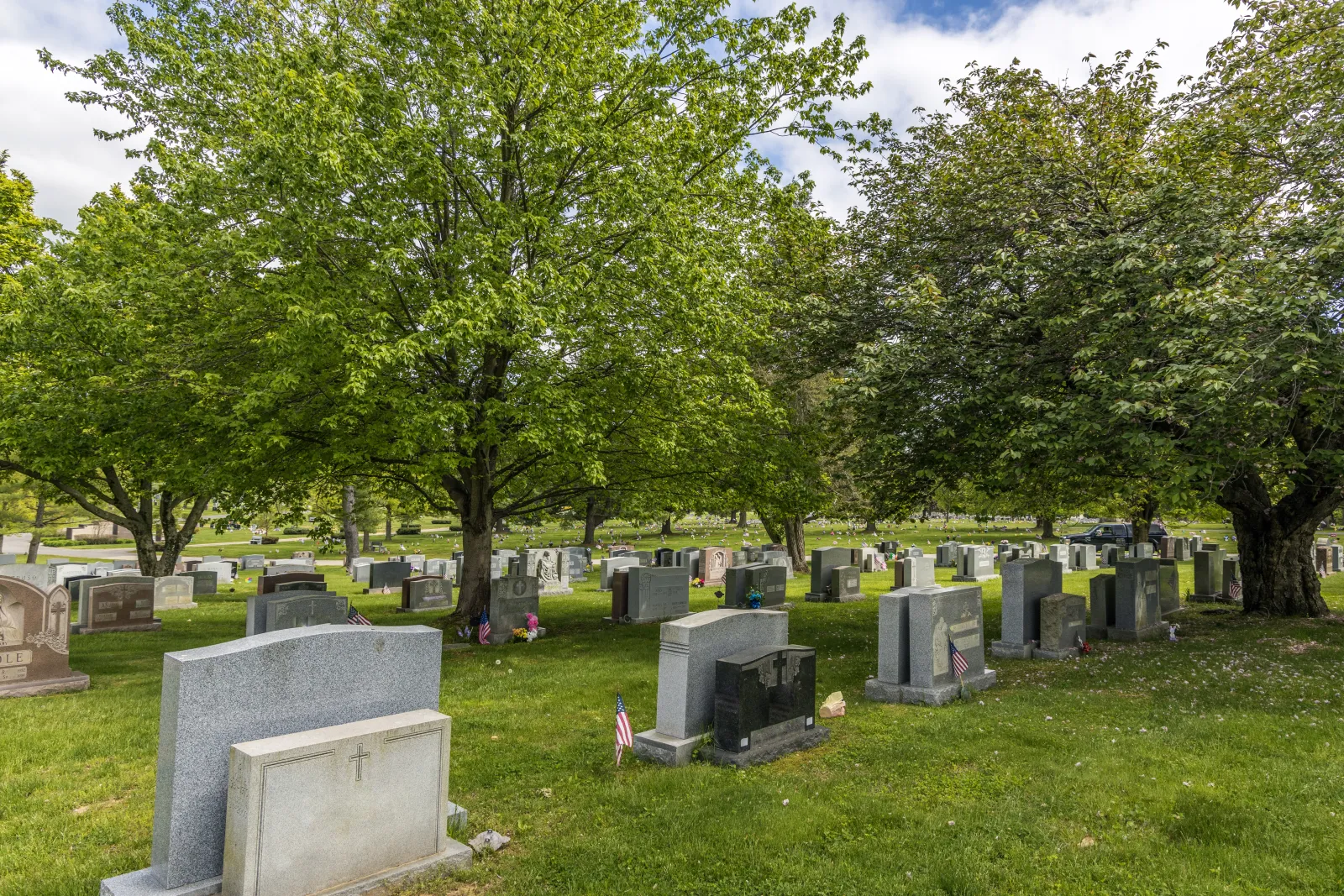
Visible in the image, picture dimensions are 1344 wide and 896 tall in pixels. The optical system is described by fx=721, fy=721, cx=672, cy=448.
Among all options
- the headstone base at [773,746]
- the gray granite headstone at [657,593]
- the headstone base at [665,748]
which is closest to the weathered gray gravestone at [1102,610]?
the headstone base at [773,746]

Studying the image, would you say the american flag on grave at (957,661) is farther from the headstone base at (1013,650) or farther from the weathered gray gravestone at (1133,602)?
the weathered gray gravestone at (1133,602)

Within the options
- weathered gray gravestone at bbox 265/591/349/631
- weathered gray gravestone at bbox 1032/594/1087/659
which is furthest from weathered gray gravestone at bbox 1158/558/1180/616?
weathered gray gravestone at bbox 265/591/349/631

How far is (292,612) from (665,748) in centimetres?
726

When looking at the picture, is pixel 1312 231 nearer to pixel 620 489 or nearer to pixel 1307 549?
pixel 1307 549

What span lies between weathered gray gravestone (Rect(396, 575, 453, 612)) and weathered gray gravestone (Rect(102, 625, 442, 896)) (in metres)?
14.7

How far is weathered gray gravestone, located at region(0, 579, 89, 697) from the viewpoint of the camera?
380 inches

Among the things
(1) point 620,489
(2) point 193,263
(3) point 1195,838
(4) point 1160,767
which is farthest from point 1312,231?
(2) point 193,263

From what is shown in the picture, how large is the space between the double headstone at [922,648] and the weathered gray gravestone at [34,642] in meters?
11.0

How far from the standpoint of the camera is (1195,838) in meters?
4.99

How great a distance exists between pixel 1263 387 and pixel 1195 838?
562 centimetres

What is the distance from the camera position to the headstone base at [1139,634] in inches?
497

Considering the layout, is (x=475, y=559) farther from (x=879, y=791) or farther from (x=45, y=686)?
(x=879, y=791)

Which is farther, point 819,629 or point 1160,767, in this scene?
point 819,629

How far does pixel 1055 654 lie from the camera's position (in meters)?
11.1
